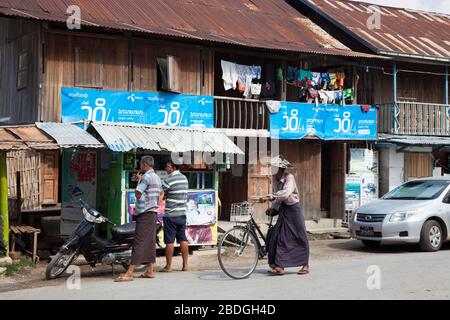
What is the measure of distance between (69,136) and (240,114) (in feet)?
21.2

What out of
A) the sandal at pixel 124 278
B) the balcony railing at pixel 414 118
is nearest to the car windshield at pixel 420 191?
the balcony railing at pixel 414 118

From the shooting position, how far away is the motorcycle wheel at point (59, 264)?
8.97 metres

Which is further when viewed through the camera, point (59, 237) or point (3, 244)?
point (59, 237)

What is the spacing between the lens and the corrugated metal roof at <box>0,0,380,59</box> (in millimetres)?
13531

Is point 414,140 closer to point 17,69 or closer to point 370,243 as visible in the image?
point 370,243

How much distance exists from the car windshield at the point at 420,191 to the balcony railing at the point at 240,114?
4442 millimetres

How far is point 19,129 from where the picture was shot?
10391 mm

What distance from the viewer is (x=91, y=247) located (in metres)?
9.09

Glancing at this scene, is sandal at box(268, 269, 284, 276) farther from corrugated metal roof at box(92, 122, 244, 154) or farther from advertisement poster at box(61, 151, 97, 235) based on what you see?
advertisement poster at box(61, 151, 97, 235)

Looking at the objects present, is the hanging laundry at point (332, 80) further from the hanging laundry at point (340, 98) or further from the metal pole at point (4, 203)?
the metal pole at point (4, 203)

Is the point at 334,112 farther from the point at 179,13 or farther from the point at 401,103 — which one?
the point at 179,13

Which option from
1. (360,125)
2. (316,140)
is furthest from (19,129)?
(360,125)

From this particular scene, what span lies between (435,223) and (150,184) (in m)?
6.41
